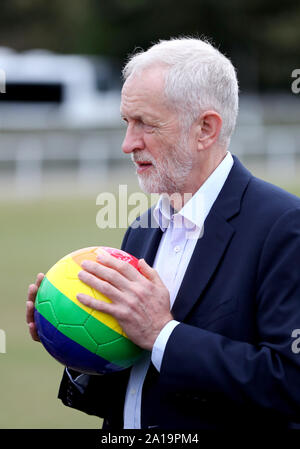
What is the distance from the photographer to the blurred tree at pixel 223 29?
48625mm

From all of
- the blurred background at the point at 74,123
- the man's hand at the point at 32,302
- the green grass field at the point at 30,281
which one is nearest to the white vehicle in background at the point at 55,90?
the blurred background at the point at 74,123

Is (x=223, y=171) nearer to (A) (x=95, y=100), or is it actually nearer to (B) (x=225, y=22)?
(A) (x=95, y=100)

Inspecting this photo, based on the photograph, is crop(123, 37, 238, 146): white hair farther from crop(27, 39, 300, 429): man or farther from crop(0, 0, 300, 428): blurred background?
crop(0, 0, 300, 428): blurred background

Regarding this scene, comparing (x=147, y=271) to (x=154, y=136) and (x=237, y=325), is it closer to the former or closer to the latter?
(x=237, y=325)

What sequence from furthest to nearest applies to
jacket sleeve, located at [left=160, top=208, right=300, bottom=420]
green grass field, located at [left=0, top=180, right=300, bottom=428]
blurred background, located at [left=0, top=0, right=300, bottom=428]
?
blurred background, located at [left=0, top=0, right=300, bottom=428]
green grass field, located at [left=0, top=180, right=300, bottom=428]
jacket sleeve, located at [left=160, top=208, right=300, bottom=420]

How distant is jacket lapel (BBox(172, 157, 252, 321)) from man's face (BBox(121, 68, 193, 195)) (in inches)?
7.4

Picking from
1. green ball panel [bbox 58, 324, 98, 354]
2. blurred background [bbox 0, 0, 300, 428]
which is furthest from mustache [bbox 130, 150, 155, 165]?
blurred background [bbox 0, 0, 300, 428]

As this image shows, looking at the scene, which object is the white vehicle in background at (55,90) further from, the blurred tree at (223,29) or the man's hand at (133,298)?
the man's hand at (133,298)

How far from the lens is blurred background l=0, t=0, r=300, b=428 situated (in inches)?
374

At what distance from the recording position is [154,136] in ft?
11.1

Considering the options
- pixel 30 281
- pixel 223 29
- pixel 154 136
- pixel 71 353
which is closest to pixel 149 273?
pixel 71 353

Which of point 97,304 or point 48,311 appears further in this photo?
point 48,311

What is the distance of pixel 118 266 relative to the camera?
3.18m

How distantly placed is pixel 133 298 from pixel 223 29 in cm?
4825
